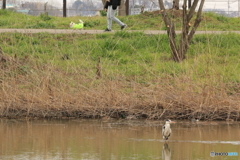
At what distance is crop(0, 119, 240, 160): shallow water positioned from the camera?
7793 millimetres

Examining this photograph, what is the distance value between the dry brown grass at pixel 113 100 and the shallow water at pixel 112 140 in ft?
0.76

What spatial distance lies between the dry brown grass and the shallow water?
23cm

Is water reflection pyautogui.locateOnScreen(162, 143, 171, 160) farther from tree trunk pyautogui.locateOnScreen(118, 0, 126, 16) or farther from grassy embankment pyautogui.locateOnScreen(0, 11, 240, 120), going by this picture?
tree trunk pyautogui.locateOnScreen(118, 0, 126, 16)

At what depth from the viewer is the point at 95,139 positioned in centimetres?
892

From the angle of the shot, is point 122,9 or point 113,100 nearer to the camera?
point 113,100

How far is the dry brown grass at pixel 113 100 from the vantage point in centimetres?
1052

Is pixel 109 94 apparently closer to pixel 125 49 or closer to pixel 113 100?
pixel 113 100

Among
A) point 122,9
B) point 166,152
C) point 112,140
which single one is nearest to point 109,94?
point 112,140

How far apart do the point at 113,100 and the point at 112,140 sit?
73.9 inches

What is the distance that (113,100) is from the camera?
1066 cm

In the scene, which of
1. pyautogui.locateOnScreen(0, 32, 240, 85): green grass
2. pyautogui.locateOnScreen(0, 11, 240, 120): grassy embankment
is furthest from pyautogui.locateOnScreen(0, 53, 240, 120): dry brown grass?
pyautogui.locateOnScreen(0, 32, 240, 85): green grass

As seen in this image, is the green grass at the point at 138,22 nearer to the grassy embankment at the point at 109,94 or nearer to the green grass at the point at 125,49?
the green grass at the point at 125,49

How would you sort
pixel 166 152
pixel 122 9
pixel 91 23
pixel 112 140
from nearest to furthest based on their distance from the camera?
pixel 166 152 → pixel 112 140 → pixel 91 23 → pixel 122 9

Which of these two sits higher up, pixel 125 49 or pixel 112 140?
pixel 125 49
